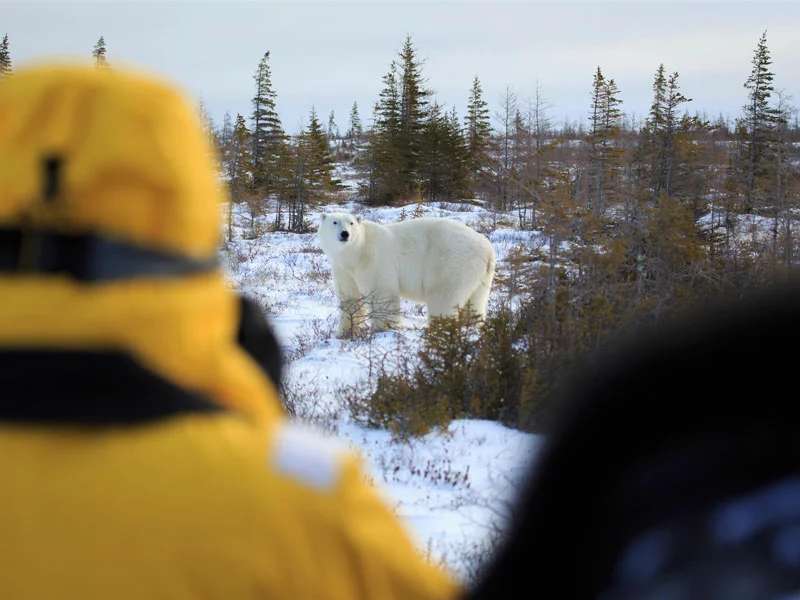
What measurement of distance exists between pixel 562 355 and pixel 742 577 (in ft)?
16.7

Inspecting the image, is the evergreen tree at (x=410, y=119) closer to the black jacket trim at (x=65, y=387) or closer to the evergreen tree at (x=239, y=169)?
the evergreen tree at (x=239, y=169)

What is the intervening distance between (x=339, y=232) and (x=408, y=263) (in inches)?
49.7

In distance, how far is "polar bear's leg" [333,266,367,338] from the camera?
975 centimetres

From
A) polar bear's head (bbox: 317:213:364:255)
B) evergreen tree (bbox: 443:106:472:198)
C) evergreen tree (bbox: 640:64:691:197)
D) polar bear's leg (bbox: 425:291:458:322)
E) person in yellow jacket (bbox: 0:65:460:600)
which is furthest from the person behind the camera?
evergreen tree (bbox: 443:106:472:198)

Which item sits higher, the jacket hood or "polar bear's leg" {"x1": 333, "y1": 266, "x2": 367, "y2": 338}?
the jacket hood

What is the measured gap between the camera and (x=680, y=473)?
1.66ft

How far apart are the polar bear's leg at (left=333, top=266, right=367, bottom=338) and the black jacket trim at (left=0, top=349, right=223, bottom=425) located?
8.37 meters

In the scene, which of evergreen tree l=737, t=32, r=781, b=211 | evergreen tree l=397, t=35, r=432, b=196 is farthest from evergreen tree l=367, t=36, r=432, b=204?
evergreen tree l=737, t=32, r=781, b=211

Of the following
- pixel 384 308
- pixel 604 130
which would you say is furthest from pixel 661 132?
pixel 384 308

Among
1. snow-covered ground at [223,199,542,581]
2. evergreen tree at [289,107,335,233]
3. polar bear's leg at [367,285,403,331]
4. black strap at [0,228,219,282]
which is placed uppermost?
evergreen tree at [289,107,335,233]

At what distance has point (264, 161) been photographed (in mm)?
39062

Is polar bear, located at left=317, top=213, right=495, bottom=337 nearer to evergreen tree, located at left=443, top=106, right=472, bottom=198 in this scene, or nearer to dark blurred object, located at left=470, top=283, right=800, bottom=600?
dark blurred object, located at left=470, top=283, right=800, bottom=600

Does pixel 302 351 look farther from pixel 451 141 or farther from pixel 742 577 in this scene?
pixel 451 141

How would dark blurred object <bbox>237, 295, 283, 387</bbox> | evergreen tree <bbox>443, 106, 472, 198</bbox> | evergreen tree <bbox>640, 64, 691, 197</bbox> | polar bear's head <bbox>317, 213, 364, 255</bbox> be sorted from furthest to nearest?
evergreen tree <bbox>443, 106, 472, 198</bbox> < evergreen tree <bbox>640, 64, 691, 197</bbox> < polar bear's head <bbox>317, 213, 364, 255</bbox> < dark blurred object <bbox>237, 295, 283, 387</bbox>
